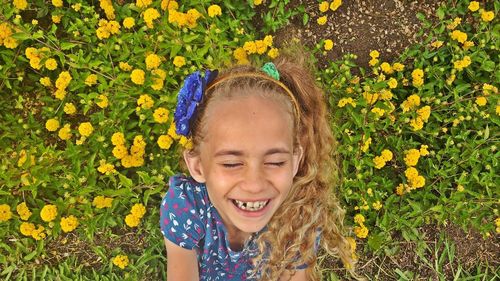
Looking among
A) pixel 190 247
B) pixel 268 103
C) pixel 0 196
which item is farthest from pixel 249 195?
pixel 0 196

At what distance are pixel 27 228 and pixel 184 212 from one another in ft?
3.23

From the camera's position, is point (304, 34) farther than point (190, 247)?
Yes

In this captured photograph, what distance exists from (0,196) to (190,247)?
113 cm

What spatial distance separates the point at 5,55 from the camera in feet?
9.89

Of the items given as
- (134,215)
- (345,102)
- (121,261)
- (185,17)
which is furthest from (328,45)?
(121,261)

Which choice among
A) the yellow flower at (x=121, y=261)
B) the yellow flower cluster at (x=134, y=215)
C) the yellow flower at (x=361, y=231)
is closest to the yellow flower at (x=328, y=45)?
the yellow flower at (x=361, y=231)

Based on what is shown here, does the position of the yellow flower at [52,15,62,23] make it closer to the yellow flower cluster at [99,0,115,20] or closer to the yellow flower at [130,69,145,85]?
the yellow flower cluster at [99,0,115,20]

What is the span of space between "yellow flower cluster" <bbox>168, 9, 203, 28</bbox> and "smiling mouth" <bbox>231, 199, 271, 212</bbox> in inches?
47.6

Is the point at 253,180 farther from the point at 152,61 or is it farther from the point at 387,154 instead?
the point at 387,154

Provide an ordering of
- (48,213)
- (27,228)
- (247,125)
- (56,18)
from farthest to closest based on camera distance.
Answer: (56,18) < (27,228) < (48,213) < (247,125)

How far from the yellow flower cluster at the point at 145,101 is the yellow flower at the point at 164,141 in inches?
7.2

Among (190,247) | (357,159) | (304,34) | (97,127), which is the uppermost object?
(304,34)

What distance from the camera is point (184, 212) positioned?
8.20 feet

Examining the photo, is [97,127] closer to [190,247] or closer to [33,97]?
[33,97]
